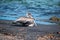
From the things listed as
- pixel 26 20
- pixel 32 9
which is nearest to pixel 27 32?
pixel 26 20

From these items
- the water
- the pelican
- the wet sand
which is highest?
the water

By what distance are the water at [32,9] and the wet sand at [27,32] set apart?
0.46 feet

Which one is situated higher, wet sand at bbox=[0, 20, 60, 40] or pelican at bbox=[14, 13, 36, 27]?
pelican at bbox=[14, 13, 36, 27]

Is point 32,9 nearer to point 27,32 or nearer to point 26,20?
point 26,20

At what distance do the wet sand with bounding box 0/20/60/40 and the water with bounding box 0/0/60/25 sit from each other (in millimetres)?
139

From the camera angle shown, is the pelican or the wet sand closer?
the wet sand

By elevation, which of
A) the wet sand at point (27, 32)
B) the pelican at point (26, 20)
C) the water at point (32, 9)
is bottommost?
the wet sand at point (27, 32)

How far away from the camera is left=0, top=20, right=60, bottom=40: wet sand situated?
4.25 metres

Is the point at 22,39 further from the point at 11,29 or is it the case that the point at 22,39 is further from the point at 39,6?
the point at 39,6

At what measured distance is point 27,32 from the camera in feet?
14.2

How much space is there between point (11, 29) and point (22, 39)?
1.04 feet

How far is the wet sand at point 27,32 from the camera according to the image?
4254mm

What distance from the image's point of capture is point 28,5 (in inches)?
177

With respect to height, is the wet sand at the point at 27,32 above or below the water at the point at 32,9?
below
